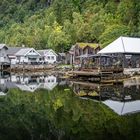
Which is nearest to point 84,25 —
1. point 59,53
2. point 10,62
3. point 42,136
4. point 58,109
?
point 59,53

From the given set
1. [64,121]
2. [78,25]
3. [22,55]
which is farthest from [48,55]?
[64,121]

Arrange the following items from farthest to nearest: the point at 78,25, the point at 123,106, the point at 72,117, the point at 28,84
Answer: the point at 78,25 → the point at 28,84 → the point at 123,106 → the point at 72,117

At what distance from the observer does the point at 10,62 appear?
9800 cm

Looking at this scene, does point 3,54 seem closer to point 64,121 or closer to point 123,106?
point 123,106

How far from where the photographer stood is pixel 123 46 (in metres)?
58.7

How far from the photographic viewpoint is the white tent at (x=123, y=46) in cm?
5809

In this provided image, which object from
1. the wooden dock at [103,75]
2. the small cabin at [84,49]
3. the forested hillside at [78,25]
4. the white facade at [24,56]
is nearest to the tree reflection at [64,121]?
the wooden dock at [103,75]

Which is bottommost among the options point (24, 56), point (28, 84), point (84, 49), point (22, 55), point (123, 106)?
point (123, 106)

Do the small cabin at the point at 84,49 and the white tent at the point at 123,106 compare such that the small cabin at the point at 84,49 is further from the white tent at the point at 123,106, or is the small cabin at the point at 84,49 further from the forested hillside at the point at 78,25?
the white tent at the point at 123,106

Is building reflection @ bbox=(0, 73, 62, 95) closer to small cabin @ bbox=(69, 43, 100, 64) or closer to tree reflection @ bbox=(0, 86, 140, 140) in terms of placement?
tree reflection @ bbox=(0, 86, 140, 140)

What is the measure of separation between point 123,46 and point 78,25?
5751 cm

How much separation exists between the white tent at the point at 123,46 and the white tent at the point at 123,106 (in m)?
29.3

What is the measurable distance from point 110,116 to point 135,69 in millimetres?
36748

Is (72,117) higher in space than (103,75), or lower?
lower
